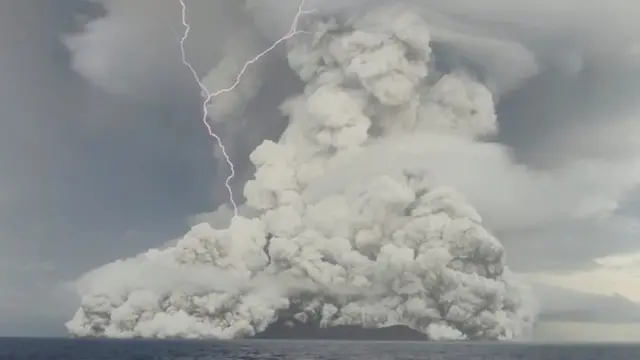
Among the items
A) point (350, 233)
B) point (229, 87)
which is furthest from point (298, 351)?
point (229, 87)

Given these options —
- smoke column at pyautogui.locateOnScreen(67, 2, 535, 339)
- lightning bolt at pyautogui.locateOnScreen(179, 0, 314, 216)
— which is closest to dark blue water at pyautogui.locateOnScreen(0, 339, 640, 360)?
smoke column at pyautogui.locateOnScreen(67, 2, 535, 339)

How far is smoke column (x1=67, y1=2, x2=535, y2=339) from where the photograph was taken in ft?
47.9

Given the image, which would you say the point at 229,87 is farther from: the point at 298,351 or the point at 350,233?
the point at 298,351

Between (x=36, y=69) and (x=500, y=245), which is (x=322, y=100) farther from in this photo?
(x=36, y=69)

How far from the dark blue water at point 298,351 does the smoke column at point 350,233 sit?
1.71 ft

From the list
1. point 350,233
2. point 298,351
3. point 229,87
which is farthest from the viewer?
point 298,351

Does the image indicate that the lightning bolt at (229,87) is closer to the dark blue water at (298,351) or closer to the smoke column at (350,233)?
the smoke column at (350,233)

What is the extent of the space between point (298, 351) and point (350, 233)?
3146 mm

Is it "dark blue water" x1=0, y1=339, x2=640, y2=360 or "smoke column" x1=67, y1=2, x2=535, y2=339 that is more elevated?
"smoke column" x1=67, y1=2, x2=535, y2=339

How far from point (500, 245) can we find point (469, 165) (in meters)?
1.82

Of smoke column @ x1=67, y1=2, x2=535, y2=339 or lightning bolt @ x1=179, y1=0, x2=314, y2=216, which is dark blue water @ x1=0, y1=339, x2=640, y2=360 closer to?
smoke column @ x1=67, y1=2, x2=535, y2=339

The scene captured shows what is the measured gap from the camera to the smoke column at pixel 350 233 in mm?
14594

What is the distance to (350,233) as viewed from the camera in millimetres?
15320

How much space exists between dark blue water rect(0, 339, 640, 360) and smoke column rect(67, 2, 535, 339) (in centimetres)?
52
